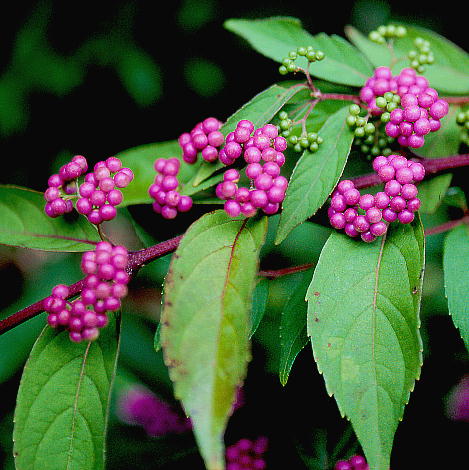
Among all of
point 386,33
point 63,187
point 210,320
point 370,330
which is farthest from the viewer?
point 386,33

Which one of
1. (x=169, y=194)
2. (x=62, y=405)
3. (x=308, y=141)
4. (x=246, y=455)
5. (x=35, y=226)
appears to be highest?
(x=308, y=141)

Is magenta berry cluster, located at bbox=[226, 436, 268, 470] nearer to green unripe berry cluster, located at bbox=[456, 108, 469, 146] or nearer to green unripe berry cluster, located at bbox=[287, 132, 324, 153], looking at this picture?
green unripe berry cluster, located at bbox=[287, 132, 324, 153]

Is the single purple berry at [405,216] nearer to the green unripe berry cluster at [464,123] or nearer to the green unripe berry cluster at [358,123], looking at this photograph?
the green unripe berry cluster at [358,123]

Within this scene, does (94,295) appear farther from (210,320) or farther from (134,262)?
(210,320)

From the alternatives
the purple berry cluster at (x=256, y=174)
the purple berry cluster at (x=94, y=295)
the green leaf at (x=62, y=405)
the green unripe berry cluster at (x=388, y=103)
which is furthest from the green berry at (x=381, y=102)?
the green leaf at (x=62, y=405)

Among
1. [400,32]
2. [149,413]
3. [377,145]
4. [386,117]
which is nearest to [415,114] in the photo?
[386,117]

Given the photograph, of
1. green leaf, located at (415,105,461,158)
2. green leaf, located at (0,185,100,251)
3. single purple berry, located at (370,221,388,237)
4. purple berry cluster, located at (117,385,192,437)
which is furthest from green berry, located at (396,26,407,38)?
purple berry cluster, located at (117,385,192,437)
